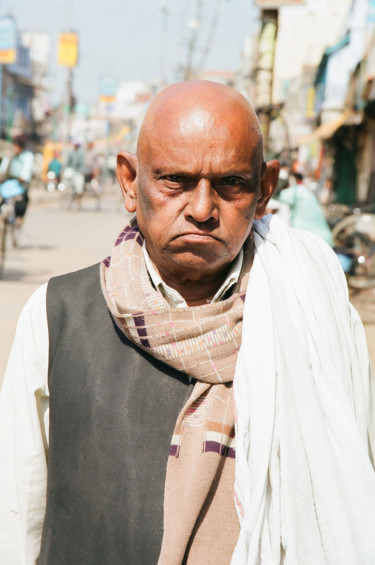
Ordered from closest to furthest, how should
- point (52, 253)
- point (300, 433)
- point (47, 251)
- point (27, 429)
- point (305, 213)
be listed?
point (300, 433) < point (27, 429) < point (305, 213) < point (52, 253) < point (47, 251)

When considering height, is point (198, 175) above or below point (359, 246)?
above

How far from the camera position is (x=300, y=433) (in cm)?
155

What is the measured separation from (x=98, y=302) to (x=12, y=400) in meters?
0.28

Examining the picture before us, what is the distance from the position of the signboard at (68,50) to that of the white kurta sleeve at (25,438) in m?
30.2

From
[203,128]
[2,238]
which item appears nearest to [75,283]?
[203,128]

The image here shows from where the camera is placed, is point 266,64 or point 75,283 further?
point 266,64

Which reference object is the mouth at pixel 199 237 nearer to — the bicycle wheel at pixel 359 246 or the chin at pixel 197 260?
the chin at pixel 197 260

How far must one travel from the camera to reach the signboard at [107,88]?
41656 mm

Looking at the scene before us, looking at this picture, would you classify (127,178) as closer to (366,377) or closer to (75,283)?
(75,283)

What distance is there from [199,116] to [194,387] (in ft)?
1.76

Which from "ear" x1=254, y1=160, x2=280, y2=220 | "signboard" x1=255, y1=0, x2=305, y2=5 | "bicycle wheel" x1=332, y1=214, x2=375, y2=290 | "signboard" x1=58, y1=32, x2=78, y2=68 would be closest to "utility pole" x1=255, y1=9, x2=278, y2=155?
"signboard" x1=255, y1=0, x2=305, y2=5

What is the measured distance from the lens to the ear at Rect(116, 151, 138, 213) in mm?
1841

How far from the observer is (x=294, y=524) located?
1482 mm

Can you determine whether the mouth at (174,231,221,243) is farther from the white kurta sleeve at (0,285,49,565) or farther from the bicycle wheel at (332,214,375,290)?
the bicycle wheel at (332,214,375,290)
